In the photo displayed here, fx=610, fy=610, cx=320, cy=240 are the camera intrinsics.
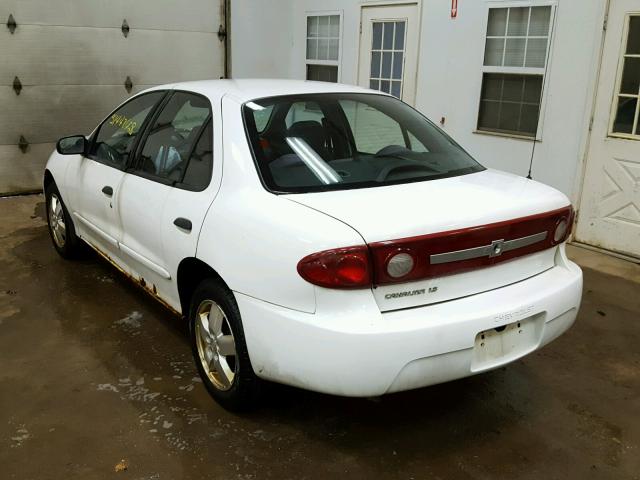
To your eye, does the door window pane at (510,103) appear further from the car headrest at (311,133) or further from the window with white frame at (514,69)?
the car headrest at (311,133)

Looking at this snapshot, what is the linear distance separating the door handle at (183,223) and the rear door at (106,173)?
0.83 meters

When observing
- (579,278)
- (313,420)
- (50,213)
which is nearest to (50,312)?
(50,213)

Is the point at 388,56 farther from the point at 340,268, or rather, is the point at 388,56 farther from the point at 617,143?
the point at 340,268

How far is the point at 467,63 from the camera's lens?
659 cm

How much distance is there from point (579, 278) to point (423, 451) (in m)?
1.09

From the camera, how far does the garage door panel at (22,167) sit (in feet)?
24.7

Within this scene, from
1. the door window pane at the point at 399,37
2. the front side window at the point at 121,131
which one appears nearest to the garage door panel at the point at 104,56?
the door window pane at the point at 399,37

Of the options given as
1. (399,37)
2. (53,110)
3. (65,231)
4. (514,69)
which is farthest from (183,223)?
(53,110)

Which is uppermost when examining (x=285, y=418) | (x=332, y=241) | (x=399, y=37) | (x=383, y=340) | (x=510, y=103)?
(x=399, y=37)

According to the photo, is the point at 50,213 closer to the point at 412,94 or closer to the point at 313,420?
the point at 313,420

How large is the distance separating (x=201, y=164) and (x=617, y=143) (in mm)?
4020

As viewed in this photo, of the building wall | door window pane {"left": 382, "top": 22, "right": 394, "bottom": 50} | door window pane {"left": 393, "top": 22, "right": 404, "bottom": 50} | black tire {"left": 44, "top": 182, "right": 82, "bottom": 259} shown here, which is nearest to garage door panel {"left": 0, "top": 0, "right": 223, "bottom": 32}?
the building wall

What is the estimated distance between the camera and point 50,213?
5.22 meters

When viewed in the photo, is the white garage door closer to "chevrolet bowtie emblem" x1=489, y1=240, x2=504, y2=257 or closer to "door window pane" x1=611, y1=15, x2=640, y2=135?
"door window pane" x1=611, y1=15, x2=640, y2=135
